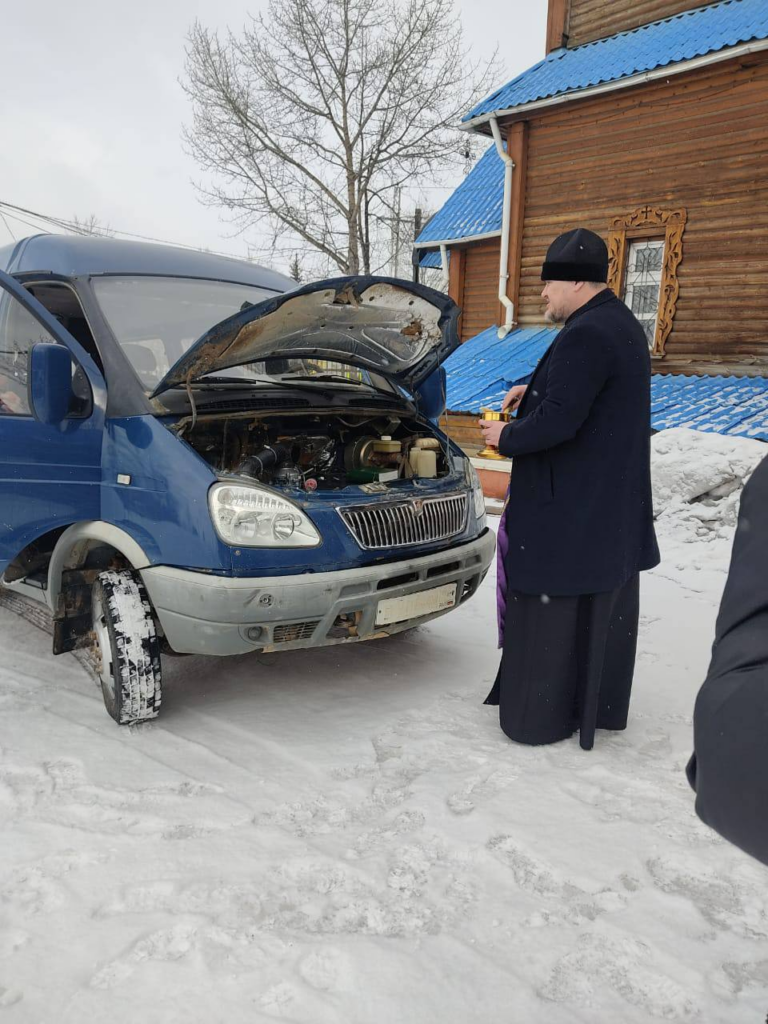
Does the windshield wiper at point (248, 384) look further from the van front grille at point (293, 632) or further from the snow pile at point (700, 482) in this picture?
the snow pile at point (700, 482)

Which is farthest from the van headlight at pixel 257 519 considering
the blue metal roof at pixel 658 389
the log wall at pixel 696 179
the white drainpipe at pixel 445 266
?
the white drainpipe at pixel 445 266

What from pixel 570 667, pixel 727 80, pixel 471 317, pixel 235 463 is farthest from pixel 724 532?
pixel 471 317

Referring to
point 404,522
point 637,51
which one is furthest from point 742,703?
point 637,51

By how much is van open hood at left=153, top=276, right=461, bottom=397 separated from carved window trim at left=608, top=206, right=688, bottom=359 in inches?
285

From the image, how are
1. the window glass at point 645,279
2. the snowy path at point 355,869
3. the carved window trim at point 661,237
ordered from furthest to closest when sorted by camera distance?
1. the window glass at point 645,279
2. the carved window trim at point 661,237
3. the snowy path at point 355,869

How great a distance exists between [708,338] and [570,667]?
28.3 feet

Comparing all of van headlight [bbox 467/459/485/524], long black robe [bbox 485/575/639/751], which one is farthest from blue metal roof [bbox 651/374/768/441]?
long black robe [bbox 485/575/639/751]

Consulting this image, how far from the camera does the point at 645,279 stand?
35.7 ft

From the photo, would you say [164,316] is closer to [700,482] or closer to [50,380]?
[50,380]

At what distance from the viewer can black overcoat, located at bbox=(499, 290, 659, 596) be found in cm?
267

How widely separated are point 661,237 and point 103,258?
9.20 meters

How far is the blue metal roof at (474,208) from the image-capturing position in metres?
14.0

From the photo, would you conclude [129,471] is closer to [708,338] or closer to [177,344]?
[177,344]

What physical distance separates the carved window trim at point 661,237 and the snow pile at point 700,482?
12.1 feet
